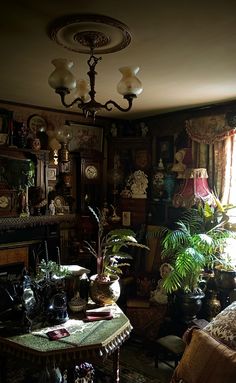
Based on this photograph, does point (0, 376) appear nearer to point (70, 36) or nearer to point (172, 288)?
point (172, 288)

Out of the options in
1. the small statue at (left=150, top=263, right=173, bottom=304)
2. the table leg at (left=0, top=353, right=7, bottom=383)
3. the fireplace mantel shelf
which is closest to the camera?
the table leg at (left=0, top=353, right=7, bottom=383)

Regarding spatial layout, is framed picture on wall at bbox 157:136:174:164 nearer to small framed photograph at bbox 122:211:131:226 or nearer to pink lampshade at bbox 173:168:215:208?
pink lampshade at bbox 173:168:215:208

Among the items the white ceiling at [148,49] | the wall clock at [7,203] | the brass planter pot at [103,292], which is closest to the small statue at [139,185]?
the white ceiling at [148,49]

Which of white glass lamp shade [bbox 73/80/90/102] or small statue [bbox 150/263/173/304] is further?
small statue [bbox 150/263/173/304]

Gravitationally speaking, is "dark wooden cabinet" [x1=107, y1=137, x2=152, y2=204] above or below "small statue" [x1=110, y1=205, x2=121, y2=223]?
above

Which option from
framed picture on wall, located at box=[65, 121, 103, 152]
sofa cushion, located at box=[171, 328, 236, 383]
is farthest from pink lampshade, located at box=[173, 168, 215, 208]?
sofa cushion, located at box=[171, 328, 236, 383]

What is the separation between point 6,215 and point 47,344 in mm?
2393

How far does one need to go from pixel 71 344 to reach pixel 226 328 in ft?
3.29

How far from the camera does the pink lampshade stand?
13.2ft

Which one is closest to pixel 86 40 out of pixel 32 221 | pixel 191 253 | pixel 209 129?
pixel 191 253

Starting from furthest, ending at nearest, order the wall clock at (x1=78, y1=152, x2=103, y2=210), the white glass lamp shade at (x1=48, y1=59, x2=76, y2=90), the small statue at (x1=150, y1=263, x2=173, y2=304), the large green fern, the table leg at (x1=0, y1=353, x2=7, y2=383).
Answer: the wall clock at (x1=78, y1=152, x2=103, y2=210) → the small statue at (x1=150, y1=263, x2=173, y2=304) → the large green fern → the table leg at (x1=0, y1=353, x2=7, y2=383) → the white glass lamp shade at (x1=48, y1=59, x2=76, y2=90)

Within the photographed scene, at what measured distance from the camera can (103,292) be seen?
8.34 feet

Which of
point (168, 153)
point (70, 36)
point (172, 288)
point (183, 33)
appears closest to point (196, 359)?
point (172, 288)

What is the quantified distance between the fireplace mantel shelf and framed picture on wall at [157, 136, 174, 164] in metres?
1.48
